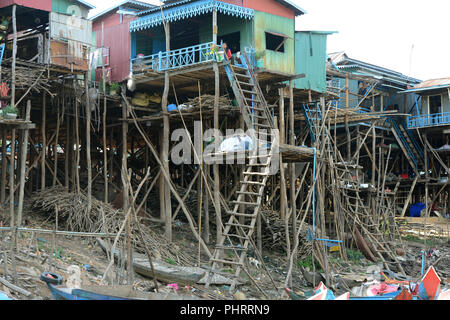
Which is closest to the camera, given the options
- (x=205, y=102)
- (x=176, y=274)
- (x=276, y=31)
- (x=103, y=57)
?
(x=176, y=274)

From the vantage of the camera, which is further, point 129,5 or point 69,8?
point 129,5

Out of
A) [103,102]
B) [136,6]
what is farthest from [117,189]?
[136,6]

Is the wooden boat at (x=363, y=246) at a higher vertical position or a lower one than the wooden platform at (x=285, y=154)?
lower

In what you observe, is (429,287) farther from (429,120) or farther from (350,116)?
(429,120)

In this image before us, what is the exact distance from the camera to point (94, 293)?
1064 cm

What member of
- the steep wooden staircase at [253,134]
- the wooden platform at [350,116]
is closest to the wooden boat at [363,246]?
the steep wooden staircase at [253,134]

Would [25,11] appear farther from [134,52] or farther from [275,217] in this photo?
[275,217]

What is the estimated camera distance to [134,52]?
21953 mm

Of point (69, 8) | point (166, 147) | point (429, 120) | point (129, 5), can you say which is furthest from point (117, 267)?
point (429, 120)

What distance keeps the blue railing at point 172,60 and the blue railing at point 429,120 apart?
1390 centimetres

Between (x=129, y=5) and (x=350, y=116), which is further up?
(x=129, y=5)

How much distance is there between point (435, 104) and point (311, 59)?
1124 cm

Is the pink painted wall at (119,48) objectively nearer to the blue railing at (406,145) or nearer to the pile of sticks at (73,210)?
the pile of sticks at (73,210)

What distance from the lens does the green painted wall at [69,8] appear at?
19.7 m
